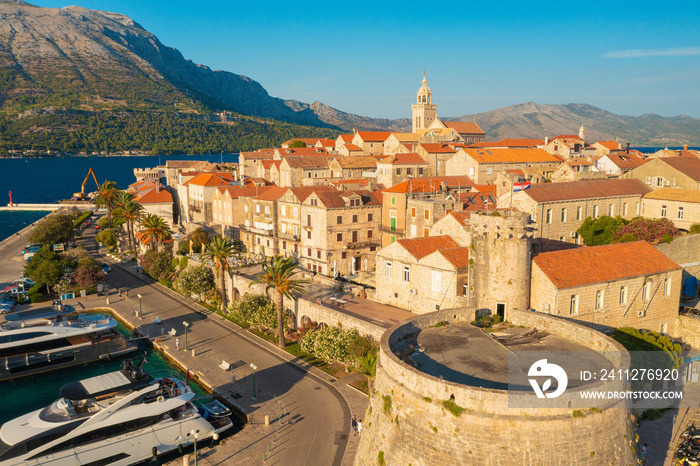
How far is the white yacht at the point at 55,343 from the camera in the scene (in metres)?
40.5

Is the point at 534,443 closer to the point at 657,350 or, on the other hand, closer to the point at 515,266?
the point at 515,266

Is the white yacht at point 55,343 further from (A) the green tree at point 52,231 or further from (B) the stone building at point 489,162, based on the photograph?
(B) the stone building at point 489,162

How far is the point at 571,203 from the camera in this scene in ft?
178

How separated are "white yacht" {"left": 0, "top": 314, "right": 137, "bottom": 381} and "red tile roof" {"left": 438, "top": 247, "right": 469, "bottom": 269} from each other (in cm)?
2774

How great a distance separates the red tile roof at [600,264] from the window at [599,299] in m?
0.80

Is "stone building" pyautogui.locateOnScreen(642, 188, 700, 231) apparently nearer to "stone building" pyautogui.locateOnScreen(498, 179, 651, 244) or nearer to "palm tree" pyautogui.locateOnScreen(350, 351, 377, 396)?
"stone building" pyautogui.locateOnScreen(498, 179, 651, 244)

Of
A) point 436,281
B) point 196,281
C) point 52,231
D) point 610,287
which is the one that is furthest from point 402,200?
point 52,231

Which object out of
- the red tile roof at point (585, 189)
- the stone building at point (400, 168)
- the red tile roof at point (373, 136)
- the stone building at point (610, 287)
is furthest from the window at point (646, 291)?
the red tile roof at point (373, 136)

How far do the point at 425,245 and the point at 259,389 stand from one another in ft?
56.2

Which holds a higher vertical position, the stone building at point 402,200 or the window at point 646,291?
the stone building at point 402,200

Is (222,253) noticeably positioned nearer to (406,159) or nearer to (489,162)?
(406,159)

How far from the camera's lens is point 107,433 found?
92.6 ft

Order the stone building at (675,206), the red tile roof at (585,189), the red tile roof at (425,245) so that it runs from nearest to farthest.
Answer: the red tile roof at (425,245), the stone building at (675,206), the red tile roof at (585,189)

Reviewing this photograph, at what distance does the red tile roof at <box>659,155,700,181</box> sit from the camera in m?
59.7
